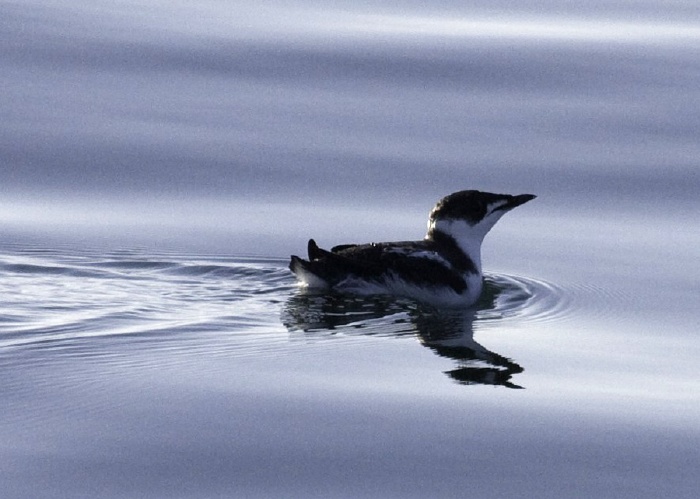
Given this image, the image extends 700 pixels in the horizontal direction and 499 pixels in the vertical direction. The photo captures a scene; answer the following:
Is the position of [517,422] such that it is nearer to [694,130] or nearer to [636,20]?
[694,130]

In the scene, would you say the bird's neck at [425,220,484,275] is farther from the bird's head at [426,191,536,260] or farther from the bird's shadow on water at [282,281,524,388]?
the bird's shadow on water at [282,281,524,388]

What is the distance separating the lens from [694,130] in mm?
11875

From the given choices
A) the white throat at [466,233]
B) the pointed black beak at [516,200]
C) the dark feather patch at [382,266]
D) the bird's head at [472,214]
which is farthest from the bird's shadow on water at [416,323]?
the pointed black beak at [516,200]

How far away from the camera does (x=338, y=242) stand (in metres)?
9.89

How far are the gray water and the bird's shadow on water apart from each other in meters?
0.03

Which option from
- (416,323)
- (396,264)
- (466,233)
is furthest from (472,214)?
(416,323)

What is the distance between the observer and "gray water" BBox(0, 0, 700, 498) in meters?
5.86

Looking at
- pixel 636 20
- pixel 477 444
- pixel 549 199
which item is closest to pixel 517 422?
pixel 477 444

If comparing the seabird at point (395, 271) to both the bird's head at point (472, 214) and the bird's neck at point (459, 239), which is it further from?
the bird's head at point (472, 214)

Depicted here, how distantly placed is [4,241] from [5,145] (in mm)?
2113

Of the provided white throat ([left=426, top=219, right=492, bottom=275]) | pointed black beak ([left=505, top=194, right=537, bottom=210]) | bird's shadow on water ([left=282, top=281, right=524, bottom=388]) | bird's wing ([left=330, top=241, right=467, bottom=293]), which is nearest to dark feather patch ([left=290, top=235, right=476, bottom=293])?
bird's wing ([left=330, top=241, right=467, bottom=293])

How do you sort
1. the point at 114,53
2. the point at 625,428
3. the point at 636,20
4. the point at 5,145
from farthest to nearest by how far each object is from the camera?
the point at 636,20 < the point at 114,53 < the point at 5,145 < the point at 625,428

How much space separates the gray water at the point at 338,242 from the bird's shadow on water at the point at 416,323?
0.03 metres

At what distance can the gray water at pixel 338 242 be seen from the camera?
586 cm
